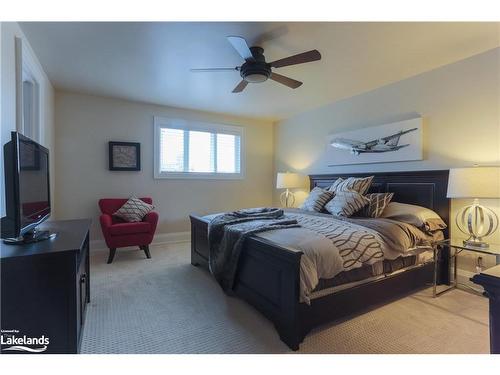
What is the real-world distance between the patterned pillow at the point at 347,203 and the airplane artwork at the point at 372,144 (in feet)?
2.98

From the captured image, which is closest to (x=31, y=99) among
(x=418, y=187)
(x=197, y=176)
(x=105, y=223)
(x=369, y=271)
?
(x=105, y=223)

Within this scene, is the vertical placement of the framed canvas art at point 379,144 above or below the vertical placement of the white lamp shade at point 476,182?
above

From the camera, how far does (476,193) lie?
91.0 inches

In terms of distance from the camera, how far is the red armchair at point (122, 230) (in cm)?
337

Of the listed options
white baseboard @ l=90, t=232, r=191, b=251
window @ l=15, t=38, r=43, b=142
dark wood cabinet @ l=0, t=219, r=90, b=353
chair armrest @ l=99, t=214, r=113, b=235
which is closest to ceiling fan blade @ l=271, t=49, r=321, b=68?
dark wood cabinet @ l=0, t=219, r=90, b=353

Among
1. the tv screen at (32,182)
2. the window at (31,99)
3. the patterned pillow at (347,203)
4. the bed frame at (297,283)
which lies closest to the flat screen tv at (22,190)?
the tv screen at (32,182)

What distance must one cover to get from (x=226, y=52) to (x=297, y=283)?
2.30 meters

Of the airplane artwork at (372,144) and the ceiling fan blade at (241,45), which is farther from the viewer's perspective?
the airplane artwork at (372,144)

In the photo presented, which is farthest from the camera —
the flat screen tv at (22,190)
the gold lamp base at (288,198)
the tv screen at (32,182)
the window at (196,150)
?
the gold lamp base at (288,198)

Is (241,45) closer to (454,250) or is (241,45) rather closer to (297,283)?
(297,283)

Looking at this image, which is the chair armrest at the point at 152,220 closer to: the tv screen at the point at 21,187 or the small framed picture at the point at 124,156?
the small framed picture at the point at 124,156
